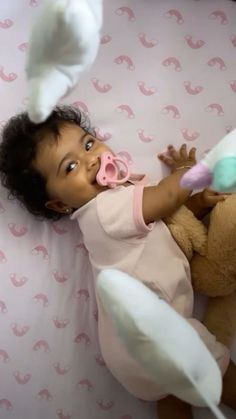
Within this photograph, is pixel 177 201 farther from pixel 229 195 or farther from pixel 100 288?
pixel 100 288

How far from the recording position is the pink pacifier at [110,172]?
3.62 feet

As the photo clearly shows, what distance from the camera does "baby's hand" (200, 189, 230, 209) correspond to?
3.68ft

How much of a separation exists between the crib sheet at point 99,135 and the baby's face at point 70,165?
0.38ft

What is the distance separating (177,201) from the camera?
3.53ft

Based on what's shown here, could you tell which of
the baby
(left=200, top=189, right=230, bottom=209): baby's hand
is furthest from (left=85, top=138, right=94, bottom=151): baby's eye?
(left=200, top=189, right=230, bottom=209): baby's hand

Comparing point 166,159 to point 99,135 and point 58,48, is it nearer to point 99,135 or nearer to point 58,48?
point 99,135

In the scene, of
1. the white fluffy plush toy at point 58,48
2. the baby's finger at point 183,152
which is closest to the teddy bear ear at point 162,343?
the white fluffy plush toy at point 58,48

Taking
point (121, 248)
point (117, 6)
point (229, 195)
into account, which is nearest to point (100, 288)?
point (121, 248)

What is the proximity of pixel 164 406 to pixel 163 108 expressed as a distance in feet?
1.99

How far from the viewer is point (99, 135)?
Answer: 1235 mm

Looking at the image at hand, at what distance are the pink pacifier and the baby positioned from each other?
12 millimetres

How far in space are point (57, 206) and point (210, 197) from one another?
308 millimetres

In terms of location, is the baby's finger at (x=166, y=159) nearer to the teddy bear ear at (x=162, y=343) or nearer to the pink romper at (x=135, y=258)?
the pink romper at (x=135, y=258)

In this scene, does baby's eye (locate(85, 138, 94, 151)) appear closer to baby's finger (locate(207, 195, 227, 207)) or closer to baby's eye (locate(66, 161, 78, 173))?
baby's eye (locate(66, 161, 78, 173))
